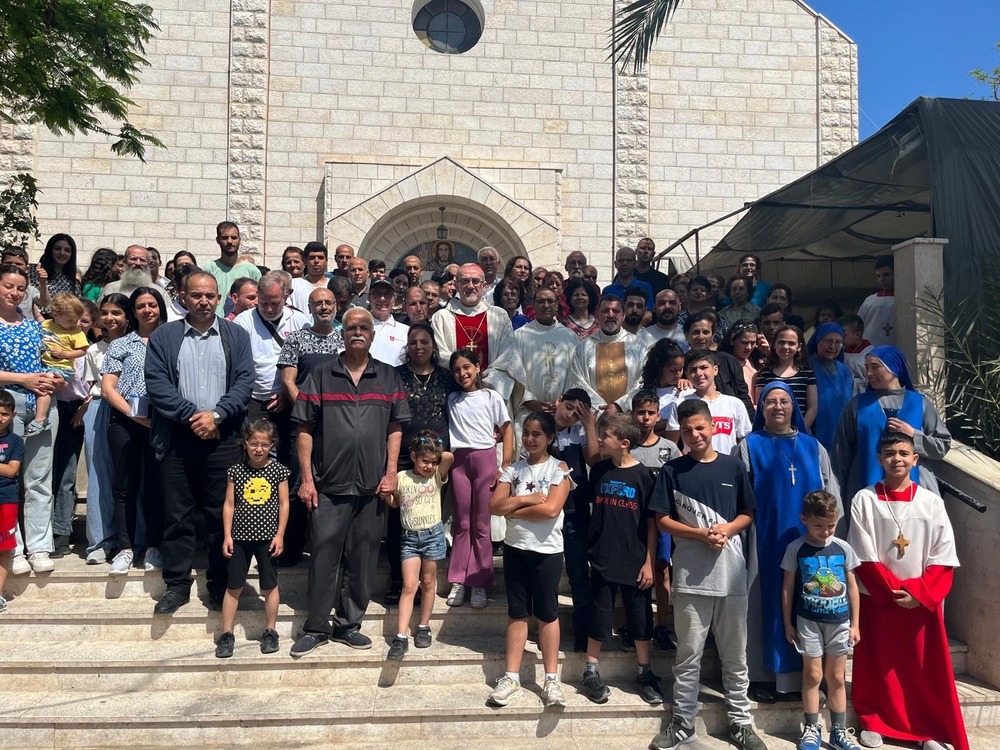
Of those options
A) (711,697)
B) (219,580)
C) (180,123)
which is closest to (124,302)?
(219,580)

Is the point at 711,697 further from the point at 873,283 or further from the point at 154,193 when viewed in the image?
the point at 154,193

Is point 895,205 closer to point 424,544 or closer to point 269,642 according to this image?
point 424,544

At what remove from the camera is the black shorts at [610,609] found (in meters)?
4.42

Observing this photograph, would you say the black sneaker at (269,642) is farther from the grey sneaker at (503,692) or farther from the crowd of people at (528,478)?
the grey sneaker at (503,692)

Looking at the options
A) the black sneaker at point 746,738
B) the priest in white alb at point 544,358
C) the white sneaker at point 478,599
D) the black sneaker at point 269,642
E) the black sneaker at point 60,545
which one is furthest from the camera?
the priest in white alb at point 544,358

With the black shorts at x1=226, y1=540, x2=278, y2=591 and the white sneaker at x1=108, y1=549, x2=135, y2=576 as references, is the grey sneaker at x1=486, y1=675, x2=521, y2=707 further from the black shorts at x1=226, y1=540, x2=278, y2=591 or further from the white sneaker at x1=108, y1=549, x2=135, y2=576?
the white sneaker at x1=108, y1=549, x2=135, y2=576

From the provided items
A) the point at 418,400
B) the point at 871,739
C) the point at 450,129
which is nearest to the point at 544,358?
the point at 418,400

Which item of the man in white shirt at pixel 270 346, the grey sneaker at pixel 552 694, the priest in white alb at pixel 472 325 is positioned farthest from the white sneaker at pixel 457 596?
the priest in white alb at pixel 472 325

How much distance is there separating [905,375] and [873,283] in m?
4.08

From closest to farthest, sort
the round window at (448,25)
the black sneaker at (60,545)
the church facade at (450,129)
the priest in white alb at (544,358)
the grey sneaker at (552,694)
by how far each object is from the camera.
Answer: the grey sneaker at (552,694) → the black sneaker at (60,545) → the priest in white alb at (544,358) → the church facade at (450,129) → the round window at (448,25)

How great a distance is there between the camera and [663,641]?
476 cm

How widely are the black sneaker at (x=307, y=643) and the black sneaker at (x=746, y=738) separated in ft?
8.15

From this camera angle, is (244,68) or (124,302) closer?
(124,302)

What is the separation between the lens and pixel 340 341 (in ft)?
17.9
